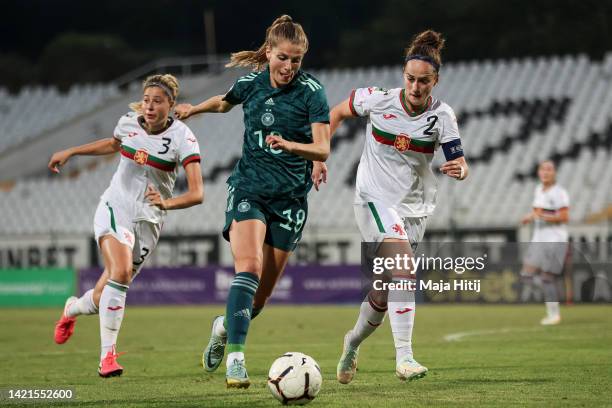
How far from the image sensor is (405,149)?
25.5 feet

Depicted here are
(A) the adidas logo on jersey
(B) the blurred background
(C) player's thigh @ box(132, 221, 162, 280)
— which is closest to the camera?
(A) the adidas logo on jersey

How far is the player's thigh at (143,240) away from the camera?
910 cm

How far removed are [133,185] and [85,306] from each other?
1.20 m

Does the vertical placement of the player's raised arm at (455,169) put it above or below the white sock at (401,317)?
above

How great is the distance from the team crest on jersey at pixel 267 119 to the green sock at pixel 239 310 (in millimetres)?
1016

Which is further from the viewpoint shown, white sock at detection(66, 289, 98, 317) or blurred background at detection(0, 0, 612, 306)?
blurred background at detection(0, 0, 612, 306)

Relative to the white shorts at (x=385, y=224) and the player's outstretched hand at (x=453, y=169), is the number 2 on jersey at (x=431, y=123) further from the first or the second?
the white shorts at (x=385, y=224)

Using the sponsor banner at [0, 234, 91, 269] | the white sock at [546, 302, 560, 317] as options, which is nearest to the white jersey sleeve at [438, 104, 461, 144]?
the white sock at [546, 302, 560, 317]

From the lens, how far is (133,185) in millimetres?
9016

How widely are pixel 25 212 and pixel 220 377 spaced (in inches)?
945

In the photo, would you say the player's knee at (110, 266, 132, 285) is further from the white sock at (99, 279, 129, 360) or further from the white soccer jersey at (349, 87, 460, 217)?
the white soccer jersey at (349, 87, 460, 217)

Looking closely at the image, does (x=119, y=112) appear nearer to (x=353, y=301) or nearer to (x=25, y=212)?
(x=25, y=212)

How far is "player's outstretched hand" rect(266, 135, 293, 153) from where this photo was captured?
6.63 meters

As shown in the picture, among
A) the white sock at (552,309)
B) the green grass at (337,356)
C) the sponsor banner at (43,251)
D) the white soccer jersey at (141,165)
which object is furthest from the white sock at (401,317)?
the sponsor banner at (43,251)
